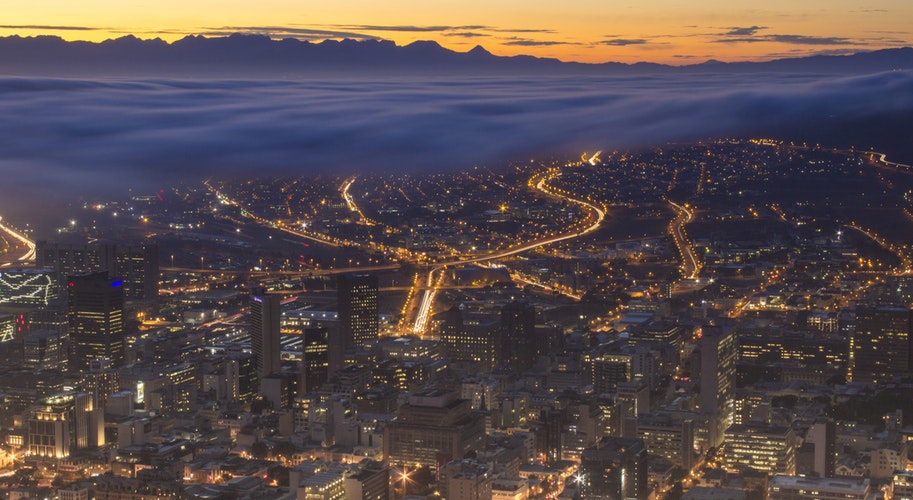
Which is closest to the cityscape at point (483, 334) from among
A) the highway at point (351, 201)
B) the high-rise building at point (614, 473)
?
the high-rise building at point (614, 473)

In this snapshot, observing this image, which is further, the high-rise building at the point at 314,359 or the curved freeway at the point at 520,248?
the curved freeway at the point at 520,248

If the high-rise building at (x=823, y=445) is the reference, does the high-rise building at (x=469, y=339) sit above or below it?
below

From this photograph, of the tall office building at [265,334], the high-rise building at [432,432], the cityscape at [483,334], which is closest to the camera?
the cityscape at [483,334]

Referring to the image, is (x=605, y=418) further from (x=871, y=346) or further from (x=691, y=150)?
(x=691, y=150)

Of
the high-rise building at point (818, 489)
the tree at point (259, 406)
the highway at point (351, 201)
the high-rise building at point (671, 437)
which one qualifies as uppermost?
the highway at point (351, 201)

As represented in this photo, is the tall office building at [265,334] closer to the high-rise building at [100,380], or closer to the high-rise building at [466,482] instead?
the high-rise building at [100,380]

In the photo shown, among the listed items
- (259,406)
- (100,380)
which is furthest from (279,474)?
(100,380)

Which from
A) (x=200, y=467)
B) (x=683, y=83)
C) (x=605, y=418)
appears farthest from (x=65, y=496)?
(x=683, y=83)
